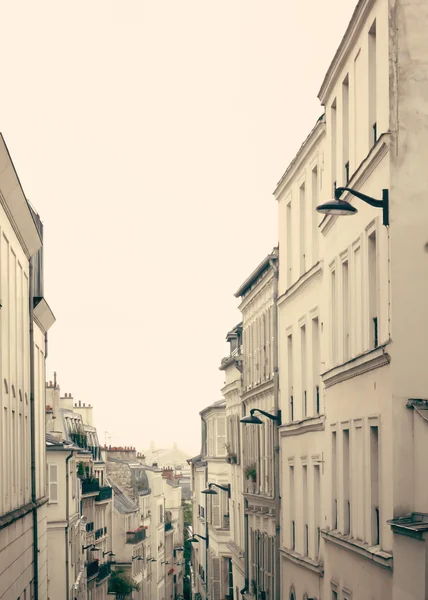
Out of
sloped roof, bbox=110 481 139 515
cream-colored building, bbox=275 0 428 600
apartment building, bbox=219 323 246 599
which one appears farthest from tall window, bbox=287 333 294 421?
sloped roof, bbox=110 481 139 515

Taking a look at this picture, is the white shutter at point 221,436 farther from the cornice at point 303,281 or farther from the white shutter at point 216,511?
the cornice at point 303,281

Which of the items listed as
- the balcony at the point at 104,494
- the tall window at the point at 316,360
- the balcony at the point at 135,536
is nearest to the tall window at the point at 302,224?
the tall window at the point at 316,360

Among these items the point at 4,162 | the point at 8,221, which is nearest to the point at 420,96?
the point at 4,162

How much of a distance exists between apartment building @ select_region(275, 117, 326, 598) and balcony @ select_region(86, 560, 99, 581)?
1681 inches

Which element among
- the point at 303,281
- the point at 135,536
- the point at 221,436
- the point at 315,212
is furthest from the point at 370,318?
the point at 135,536

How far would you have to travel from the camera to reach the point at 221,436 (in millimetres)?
61812

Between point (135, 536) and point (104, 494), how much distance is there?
10.3 metres

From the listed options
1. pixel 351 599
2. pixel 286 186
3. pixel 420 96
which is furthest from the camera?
pixel 286 186

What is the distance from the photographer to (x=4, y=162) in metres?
24.5

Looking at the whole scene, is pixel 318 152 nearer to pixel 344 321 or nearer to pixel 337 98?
pixel 337 98

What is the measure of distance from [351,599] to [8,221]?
11551 millimetres

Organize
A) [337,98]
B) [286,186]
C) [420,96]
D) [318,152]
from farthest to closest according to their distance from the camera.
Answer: [286,186], [318,152], [337,98], [420,96]

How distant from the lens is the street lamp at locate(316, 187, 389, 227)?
18172 millimetres

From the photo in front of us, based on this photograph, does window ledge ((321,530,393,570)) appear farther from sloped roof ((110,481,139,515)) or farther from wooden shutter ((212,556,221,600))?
sloped roof ((110,481,139,515))
